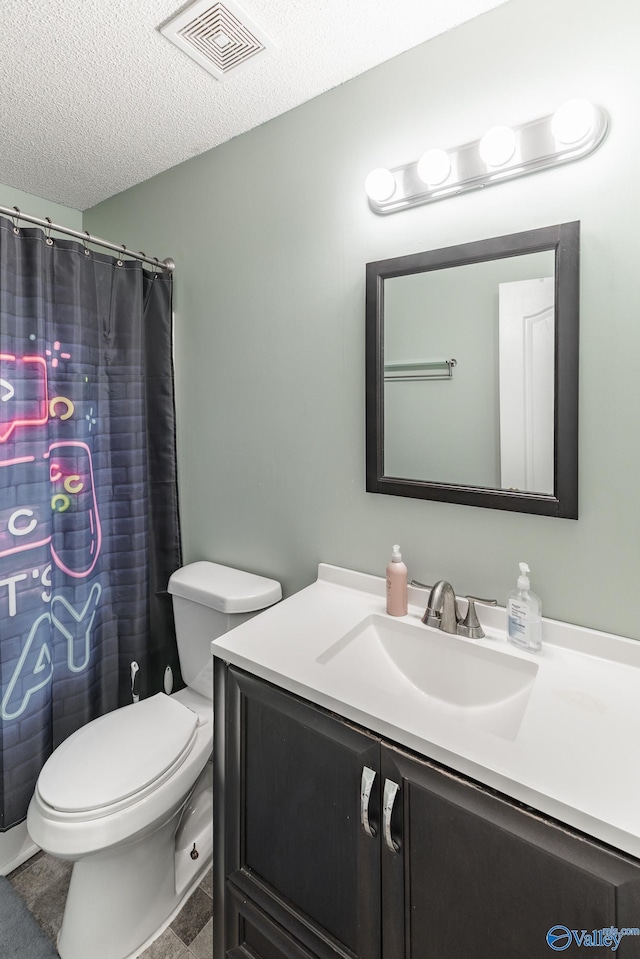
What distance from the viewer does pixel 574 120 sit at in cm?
100

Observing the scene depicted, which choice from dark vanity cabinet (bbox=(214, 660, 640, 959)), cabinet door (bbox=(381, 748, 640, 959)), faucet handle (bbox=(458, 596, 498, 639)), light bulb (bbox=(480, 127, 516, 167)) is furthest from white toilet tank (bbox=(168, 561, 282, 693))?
light bulb (bbox=(480, 127, 516, 167))

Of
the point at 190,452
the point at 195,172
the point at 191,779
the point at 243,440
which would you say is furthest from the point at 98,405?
the point at 191,779

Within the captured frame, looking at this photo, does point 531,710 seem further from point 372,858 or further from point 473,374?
point 473,374

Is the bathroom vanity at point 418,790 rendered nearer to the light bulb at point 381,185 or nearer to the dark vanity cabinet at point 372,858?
the dark vanity cabinet at point 372,858

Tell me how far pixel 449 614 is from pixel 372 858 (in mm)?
534

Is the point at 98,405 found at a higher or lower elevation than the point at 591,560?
higher

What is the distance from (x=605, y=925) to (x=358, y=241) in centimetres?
154

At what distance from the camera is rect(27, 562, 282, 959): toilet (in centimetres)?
118

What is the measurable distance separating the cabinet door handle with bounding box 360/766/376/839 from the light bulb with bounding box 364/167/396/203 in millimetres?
1389

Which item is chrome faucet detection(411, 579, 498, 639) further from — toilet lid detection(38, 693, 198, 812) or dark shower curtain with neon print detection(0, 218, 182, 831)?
dark shower curtain with neon print detection(0, 218, 182, 831)

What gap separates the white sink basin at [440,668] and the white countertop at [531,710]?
19mm

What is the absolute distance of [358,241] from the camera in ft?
4.49

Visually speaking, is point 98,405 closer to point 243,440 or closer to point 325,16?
point 243,440

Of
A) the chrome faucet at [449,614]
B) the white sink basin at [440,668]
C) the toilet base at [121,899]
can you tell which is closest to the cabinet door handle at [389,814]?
the white sink basin at [440,668]
